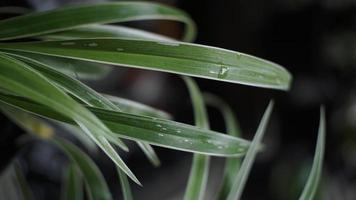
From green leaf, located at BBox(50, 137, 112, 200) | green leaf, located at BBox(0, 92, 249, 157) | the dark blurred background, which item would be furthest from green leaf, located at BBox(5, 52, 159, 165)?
the dark blurred background

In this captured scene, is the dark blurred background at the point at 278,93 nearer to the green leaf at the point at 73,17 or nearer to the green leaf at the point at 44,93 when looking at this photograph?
the green leaf at the point at 73,17

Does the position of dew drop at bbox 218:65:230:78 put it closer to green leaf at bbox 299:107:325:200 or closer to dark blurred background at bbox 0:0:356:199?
green leaf at bbox 299:107:325:200

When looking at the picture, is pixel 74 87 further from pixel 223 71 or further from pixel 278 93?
pixel 278 93

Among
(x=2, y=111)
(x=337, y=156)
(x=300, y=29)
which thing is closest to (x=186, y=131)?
(x=2, y=111)

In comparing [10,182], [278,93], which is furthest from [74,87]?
[278,93]

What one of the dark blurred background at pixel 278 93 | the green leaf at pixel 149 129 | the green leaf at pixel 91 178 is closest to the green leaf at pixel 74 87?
the green leaf at pixel 149 129

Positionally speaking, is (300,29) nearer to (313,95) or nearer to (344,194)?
(313,95)
